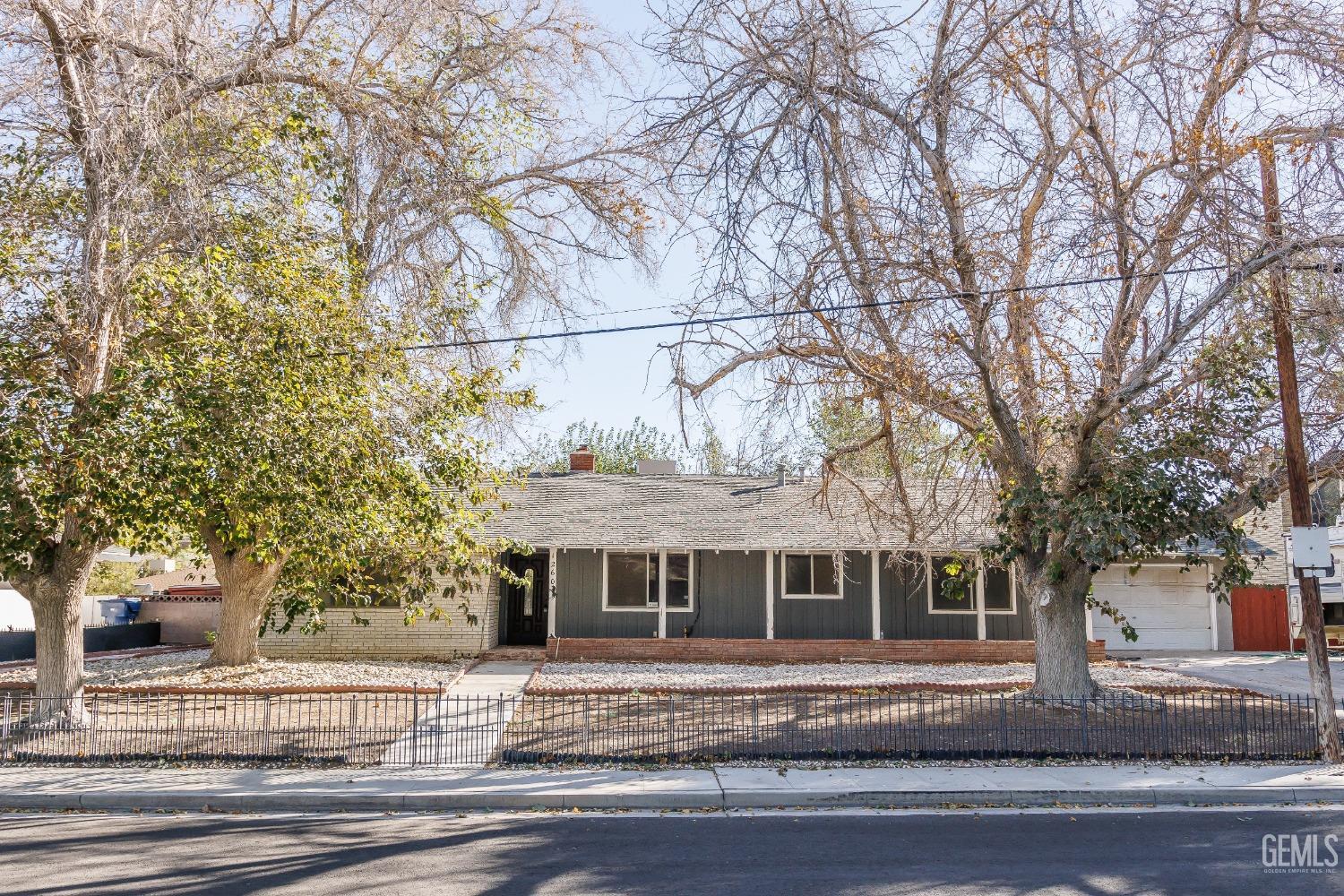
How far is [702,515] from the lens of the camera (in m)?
24.7

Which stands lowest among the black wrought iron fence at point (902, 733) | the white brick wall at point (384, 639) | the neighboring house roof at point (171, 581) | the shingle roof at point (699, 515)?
the black wrought iron fence at point (902, 733)

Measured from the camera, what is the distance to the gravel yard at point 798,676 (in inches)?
706

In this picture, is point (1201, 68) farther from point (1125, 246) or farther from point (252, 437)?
point (252, 437)

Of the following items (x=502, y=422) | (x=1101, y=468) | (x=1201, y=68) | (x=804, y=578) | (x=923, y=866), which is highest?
(x=1201, y=68)

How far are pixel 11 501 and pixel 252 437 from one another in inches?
111

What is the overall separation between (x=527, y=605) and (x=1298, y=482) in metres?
17.6

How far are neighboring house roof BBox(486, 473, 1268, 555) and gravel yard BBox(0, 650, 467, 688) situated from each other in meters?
4.30

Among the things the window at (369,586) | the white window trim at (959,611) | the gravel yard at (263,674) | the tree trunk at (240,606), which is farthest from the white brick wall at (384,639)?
the white window trim at (959,611)

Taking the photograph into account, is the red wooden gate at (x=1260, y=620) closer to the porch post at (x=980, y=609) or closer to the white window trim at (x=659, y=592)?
the porch post at (x=980, y=609)

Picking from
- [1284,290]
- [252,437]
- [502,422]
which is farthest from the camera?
[502,422]

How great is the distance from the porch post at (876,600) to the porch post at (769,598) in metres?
2.48

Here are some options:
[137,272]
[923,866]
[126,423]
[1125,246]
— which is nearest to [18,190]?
[137,272]

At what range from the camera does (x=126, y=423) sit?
12078 mm

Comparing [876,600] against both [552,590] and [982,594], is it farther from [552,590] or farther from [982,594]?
[552,590]
